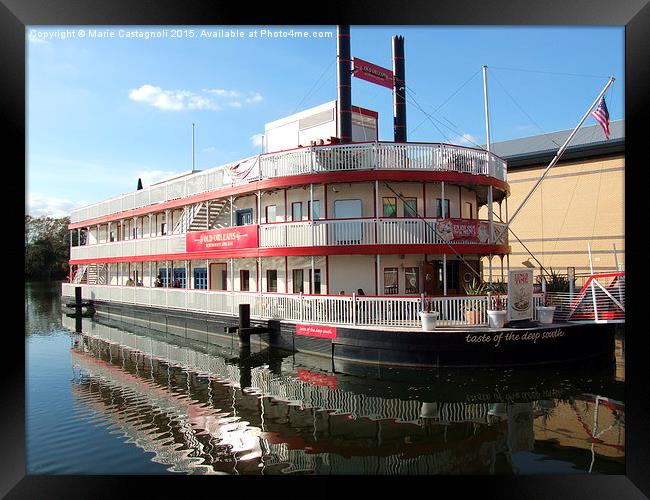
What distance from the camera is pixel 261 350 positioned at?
17688mm

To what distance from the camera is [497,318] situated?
13.8 meters

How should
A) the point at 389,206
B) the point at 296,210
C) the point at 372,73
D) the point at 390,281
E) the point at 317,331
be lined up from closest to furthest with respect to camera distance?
the point at 317,331
the point at 390,281
the point at 389,206
the point at 296,210
the point at 372,73

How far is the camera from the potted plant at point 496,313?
45.1 ft

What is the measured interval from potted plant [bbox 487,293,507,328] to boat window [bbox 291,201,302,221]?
8.30 meters

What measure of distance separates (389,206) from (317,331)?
18.5 ft

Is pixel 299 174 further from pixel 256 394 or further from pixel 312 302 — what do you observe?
pixel 256 394

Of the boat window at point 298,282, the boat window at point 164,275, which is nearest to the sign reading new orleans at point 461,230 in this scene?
the boat window at point 298,282

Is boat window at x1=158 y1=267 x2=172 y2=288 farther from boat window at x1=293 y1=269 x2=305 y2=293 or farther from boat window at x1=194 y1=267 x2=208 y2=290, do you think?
boat window at x1=293 y1=269 x2=305 y2=293

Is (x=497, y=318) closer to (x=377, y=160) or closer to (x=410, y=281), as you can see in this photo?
(x=410, y=281)

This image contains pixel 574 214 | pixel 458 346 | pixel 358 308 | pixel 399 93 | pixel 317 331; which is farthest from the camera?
pixel 574 214

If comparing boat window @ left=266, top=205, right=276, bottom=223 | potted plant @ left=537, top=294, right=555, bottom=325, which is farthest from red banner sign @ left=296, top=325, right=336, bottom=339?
potted plant @ left=537, top=294, right=555, bottom=325

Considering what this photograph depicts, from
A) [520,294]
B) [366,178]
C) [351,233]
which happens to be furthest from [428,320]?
[366,178]

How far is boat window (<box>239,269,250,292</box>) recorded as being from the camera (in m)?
21.9

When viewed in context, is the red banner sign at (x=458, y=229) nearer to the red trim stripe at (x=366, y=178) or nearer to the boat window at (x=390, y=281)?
the red trim stripe at (x=366, y=178)
